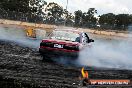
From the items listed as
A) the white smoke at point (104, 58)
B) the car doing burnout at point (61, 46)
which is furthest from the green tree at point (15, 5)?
the car doing burnout at point (61, 46)

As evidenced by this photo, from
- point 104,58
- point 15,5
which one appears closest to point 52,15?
point 15,5

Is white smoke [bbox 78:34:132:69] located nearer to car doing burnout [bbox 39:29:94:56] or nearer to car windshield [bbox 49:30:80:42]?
car doing burnout [bbox 39:29:94:56]

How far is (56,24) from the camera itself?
2389 inches

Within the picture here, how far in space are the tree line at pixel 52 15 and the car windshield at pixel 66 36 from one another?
40922mm

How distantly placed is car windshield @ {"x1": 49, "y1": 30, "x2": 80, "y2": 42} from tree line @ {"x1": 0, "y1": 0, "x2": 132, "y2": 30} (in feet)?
134

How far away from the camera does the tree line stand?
59.5 m

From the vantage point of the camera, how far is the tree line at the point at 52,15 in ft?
195

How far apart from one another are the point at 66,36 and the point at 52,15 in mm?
53116

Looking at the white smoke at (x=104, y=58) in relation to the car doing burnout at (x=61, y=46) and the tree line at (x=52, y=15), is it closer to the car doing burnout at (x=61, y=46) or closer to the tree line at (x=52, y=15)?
the car doing burnout at (x=61, y=46)

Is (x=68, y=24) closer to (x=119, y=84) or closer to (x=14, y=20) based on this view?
(x=14, y=20)

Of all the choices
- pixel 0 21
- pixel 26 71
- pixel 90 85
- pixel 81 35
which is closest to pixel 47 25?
pixel 0 21

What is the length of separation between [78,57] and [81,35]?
166 cm

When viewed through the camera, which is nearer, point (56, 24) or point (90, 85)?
point (90, 85)

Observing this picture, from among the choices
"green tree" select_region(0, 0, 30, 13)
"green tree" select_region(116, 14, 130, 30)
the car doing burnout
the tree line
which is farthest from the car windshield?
"green tree" select_region(116, 14, 130, 30)
